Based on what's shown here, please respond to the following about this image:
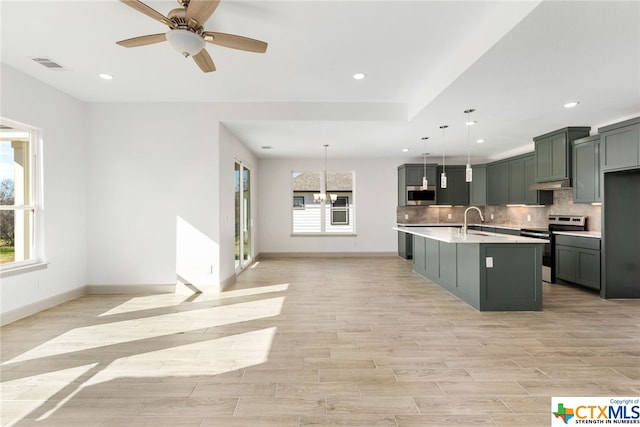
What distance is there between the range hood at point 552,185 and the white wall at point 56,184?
7643 mm

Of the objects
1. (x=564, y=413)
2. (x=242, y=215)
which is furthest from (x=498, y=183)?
(x=564, y=413)

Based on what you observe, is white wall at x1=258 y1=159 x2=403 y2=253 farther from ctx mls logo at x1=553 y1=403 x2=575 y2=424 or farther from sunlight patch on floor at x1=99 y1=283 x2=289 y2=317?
ctx mls logo at x1=553 y1=403 x2=575 y2=424

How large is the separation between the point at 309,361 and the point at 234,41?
2692mm

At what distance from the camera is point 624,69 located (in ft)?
10.3

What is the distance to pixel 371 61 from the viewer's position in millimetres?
3471

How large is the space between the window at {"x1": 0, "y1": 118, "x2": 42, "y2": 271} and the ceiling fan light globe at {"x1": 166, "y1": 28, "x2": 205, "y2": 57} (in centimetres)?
276

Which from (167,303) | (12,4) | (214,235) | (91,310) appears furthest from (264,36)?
(91,310)

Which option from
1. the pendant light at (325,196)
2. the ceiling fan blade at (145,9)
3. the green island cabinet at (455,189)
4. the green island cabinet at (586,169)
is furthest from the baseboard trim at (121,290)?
the green island cabinet at (455,189)

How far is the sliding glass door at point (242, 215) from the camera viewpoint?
21.5ft

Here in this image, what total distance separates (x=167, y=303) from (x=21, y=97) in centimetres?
301

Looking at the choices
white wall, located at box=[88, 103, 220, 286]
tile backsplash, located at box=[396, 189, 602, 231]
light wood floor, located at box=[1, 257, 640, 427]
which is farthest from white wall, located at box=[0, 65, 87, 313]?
tile backsplash, located at box=[396, 189, 602, 231]

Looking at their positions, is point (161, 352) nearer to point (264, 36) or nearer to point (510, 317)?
point (264, 36)

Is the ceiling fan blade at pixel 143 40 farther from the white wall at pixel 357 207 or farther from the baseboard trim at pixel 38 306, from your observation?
the white wall at pixel 357 207

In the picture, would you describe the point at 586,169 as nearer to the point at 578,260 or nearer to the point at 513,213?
the point at 578,260
